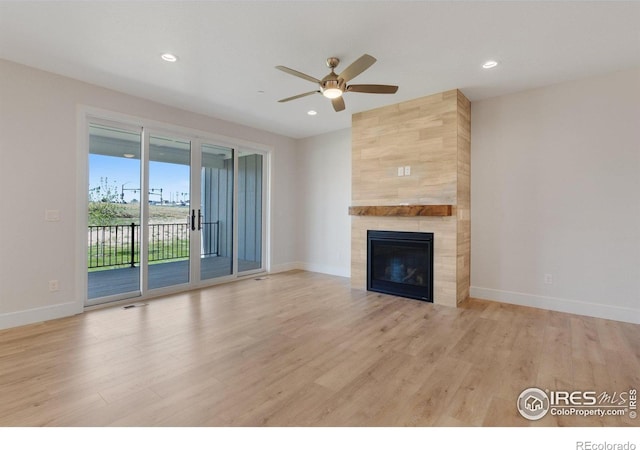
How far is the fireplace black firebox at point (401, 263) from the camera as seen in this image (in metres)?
4.17

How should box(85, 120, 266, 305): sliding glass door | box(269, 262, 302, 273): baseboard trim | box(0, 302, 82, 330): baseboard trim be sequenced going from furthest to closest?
box(269, 262, 302, 273): baseboard trim < box(85, 120, 266, 305): sliding glass door < box(0, 302, 82, 330): baseboard trim

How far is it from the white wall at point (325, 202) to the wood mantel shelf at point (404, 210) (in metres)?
1.16

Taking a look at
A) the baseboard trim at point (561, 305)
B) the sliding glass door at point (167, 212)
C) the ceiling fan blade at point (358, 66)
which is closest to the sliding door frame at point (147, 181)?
the sliding glass door at point (167, 212)

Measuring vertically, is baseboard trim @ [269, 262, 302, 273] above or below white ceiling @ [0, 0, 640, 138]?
below

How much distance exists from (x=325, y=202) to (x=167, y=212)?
9.54ft

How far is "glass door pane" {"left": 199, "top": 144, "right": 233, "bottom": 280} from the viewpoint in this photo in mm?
5113

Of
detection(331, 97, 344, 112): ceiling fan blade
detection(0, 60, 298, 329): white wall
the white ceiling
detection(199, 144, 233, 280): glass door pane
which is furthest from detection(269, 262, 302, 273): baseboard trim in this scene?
detection(331, 97, 344, 112): ceiling fan blade

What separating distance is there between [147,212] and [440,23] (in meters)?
4.22

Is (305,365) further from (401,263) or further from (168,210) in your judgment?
(168,210)

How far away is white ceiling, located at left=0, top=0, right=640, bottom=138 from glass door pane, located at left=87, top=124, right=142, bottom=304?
720 millimetres

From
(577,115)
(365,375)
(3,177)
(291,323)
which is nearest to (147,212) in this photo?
(3,177)

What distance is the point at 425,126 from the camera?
4.14 meters

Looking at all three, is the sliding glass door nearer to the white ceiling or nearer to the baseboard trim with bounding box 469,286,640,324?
the white ceiling

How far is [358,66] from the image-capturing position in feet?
8.67
